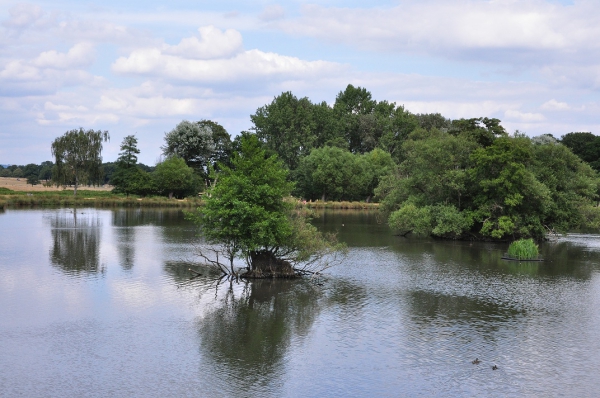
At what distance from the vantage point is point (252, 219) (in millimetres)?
33938

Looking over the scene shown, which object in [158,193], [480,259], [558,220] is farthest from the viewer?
[158,193]

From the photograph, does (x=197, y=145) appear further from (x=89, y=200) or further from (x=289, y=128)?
(x=89, y=200)

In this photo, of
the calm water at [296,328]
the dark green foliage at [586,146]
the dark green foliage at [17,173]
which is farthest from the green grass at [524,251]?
the dark green foliage at [17,173]

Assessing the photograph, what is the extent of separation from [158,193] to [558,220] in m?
66.5

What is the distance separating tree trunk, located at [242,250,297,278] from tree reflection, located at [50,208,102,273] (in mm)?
10233

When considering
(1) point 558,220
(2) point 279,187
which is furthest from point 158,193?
(2) point 279,187

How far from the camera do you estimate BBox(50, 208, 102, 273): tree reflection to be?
40.3 metres

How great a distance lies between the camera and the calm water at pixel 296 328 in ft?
66.6

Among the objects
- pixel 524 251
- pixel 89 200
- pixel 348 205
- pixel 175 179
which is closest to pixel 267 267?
pixel 524 251

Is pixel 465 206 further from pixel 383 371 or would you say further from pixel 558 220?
pixel 383 371

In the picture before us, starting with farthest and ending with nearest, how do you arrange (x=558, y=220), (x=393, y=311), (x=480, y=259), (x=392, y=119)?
(x=392, y=119)
(x=558, y=220)
(x=480, y=259)
(x=393, y=311)

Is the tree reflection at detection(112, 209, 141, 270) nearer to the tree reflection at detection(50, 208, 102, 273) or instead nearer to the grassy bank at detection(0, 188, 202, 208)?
the tree reflection at detection(50, 208, 102, 273)

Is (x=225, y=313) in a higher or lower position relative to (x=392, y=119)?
lower

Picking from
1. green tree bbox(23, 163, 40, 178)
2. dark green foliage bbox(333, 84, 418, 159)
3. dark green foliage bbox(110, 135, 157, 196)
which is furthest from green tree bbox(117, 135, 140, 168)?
green tree bbox(23, 163, 40, 178)
